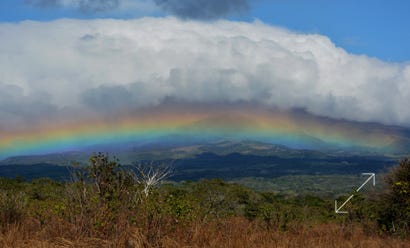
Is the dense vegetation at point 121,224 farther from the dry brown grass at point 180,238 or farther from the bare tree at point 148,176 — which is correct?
the bare tree at point 148,176

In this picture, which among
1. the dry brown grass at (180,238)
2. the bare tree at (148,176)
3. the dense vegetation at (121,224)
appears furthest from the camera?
the bare tree at (148,176)

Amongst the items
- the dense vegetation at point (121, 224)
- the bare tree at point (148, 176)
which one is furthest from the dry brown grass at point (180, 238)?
the bare tree at point (148, 176)

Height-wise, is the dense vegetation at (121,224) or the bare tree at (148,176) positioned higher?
the bare tree at (148,176)

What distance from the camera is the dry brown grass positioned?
12352mm

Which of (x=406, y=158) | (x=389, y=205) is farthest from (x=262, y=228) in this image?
(x=406, y=158)

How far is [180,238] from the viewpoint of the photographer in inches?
519

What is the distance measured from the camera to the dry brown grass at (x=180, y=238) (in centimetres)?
1235

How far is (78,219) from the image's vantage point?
43.5 feet

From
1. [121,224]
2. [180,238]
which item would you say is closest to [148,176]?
[180,238]

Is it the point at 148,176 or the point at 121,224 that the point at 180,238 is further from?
the point at 148,176

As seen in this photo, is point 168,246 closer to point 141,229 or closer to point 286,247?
point 141,229

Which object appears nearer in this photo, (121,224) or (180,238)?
(121,224)

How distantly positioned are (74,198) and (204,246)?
Answer: 3546 mm

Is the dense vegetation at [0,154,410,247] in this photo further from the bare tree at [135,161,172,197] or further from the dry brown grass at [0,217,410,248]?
the bare tree at [135,161,172,197]
